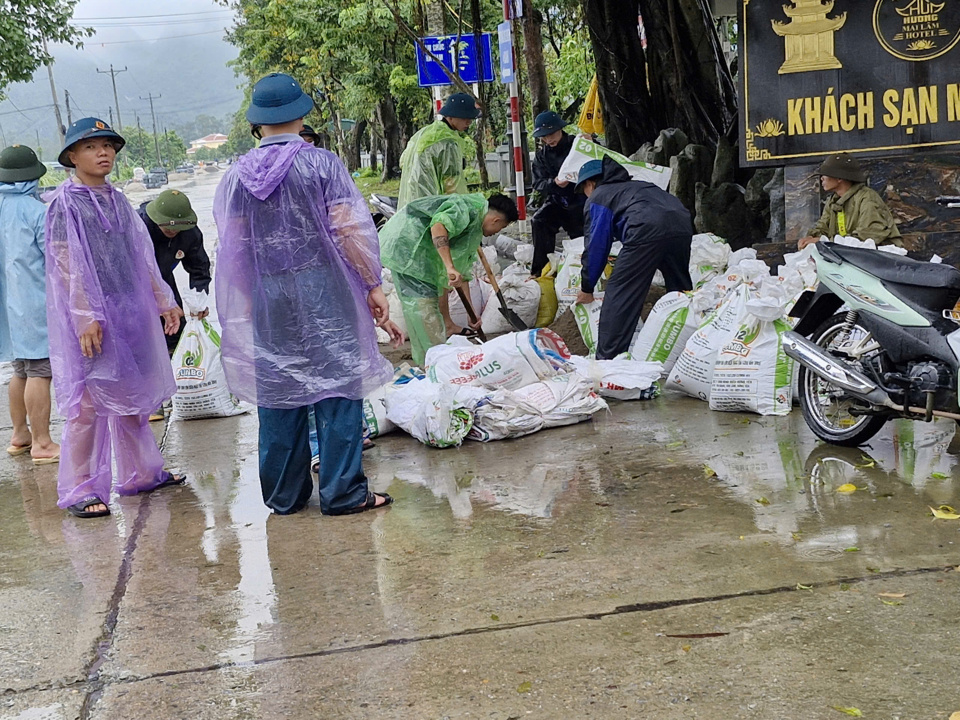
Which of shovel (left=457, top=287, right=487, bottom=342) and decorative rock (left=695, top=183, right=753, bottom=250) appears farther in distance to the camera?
decorative rock (left=695, top=183, right=753, bottom=250)

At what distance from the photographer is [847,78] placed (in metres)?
7.73

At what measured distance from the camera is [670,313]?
6.43 m

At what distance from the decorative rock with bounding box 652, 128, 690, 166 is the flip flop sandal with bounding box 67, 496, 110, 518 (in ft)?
23.6

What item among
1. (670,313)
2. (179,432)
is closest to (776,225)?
(670,313)

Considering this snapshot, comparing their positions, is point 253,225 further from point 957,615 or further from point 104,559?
point 957,615

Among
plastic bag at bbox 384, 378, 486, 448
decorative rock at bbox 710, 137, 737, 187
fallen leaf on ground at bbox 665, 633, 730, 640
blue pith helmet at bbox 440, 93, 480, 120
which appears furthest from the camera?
decorative rock at bbox 710, 137, 737, 187

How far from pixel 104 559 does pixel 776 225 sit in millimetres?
6020

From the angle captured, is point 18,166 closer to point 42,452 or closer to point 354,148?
point 42,452

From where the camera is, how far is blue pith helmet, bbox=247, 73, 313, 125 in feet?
14.2

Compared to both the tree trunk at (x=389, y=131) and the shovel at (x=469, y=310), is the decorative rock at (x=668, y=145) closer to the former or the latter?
the shovel at (x=469, y=310)

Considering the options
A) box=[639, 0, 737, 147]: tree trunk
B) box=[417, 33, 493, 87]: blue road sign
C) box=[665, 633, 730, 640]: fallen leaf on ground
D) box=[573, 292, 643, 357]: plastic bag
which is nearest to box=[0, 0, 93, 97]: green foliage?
box=[417, 33, 493, 87]: blue road sign

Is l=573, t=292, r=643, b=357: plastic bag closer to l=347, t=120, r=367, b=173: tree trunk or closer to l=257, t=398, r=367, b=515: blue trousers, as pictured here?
l=257, t=398, r=367, b=515: blue trousers

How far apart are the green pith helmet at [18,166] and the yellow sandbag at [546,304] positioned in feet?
12.1

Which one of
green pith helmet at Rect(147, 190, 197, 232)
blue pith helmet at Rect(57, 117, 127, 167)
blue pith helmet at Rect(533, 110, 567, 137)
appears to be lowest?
green pith helmet at Rect(147, 190, 197, 232)
